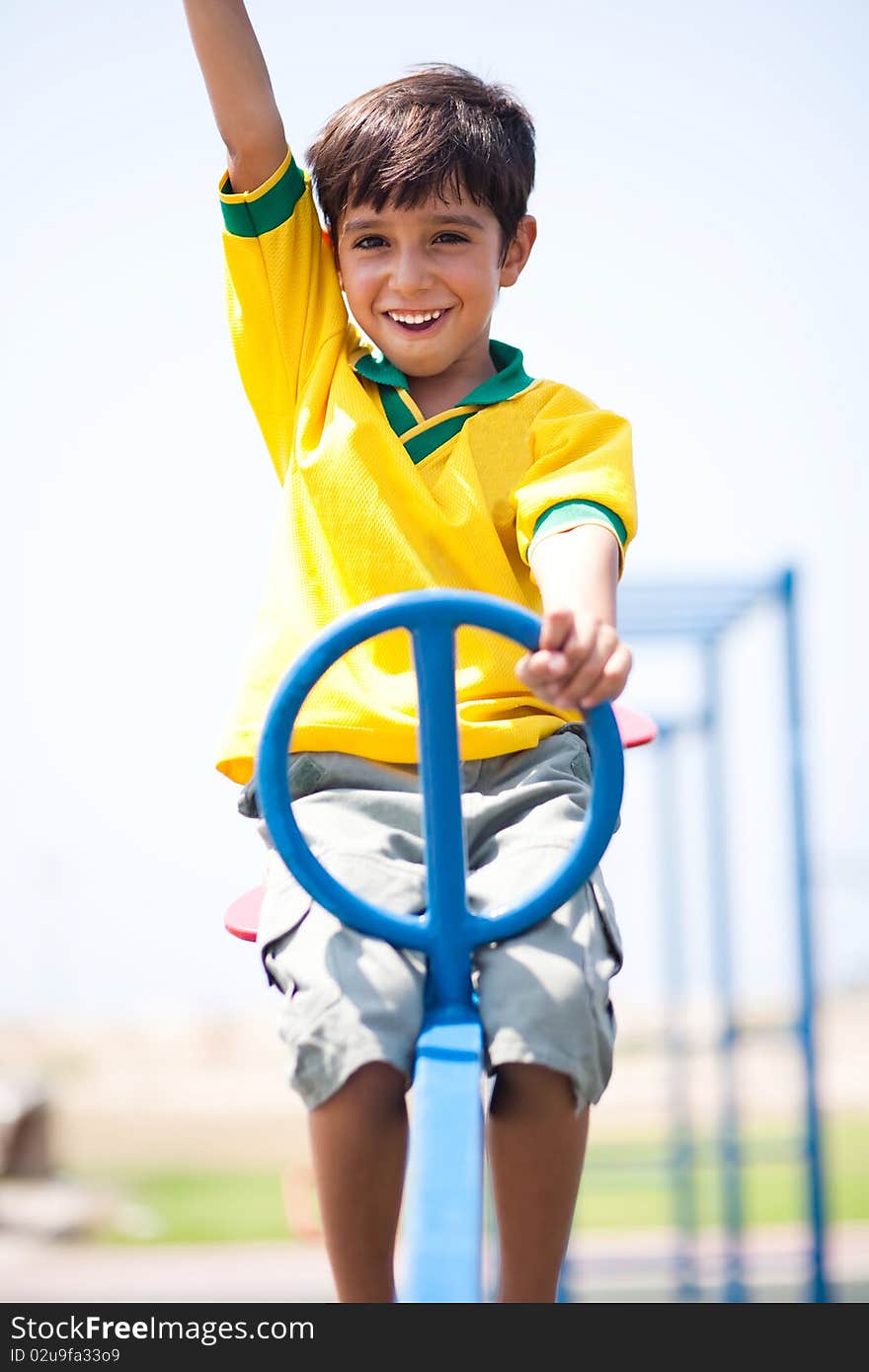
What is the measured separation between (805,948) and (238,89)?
325 cm

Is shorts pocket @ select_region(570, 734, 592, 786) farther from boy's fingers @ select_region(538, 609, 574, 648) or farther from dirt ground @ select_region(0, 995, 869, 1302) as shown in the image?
dirt ground @ select_region(0, 995, 869, 1302)

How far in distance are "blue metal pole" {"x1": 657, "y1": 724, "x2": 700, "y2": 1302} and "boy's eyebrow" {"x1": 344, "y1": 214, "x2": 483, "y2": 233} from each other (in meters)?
4.08

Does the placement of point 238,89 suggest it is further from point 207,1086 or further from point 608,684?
point 207,1086

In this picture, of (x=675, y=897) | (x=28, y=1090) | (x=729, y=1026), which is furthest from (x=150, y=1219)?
(x=729, y=1026)

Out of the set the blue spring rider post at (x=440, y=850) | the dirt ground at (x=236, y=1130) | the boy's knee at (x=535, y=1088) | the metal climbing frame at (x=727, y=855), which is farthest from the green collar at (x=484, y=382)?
the dirt ground at (x=236, y=1130)

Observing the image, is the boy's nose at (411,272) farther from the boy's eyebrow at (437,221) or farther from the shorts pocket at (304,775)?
the shorts pocket at (304,775)

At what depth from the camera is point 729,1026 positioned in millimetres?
4535

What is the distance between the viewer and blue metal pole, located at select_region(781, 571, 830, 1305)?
421cm

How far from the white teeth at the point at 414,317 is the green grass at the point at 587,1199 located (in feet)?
29.5

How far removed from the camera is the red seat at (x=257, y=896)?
1.48 m

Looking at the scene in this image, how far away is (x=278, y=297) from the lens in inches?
66.3

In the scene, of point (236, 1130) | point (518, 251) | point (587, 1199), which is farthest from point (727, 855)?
point (236, 1130)

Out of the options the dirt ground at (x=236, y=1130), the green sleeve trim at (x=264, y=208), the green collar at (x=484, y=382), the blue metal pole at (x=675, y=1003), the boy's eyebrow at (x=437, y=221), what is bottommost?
the dirt ground at (x=236, y=1130)

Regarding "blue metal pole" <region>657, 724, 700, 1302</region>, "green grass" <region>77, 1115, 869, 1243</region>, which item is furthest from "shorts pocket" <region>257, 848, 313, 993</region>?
"green grass" <region>77, 1115, 869, 1243</region>
